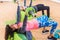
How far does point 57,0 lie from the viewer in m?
1.75

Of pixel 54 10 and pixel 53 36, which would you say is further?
pixel 54 10

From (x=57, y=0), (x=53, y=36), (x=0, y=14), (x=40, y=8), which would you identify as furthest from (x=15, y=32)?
(x=57, y=0)

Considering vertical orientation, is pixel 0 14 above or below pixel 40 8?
below

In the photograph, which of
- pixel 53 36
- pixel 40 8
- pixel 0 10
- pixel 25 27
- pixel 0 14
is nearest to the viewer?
pixel 25 27

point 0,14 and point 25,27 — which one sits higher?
point 25,27

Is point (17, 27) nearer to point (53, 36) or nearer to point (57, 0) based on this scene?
point (53, 36)

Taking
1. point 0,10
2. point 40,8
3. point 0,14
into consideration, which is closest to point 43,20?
point 40,8

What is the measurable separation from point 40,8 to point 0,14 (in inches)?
24.6

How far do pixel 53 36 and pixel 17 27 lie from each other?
181 mm

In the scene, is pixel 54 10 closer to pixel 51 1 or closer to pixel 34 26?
pixel 51 1

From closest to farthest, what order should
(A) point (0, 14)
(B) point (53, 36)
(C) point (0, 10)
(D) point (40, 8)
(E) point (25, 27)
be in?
(E) point (25, 27), (B) point (53, 36), (D) point (40, 8), (A) point (0, 14), (C) point (0, 10)

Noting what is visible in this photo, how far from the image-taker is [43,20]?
504 mm

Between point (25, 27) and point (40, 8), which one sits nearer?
point (25, 27)

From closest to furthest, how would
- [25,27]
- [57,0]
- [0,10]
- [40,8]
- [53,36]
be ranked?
1. [25,27]
2. [53,36]
3. [40,8]
4. [0,10]
5. [57,0]
